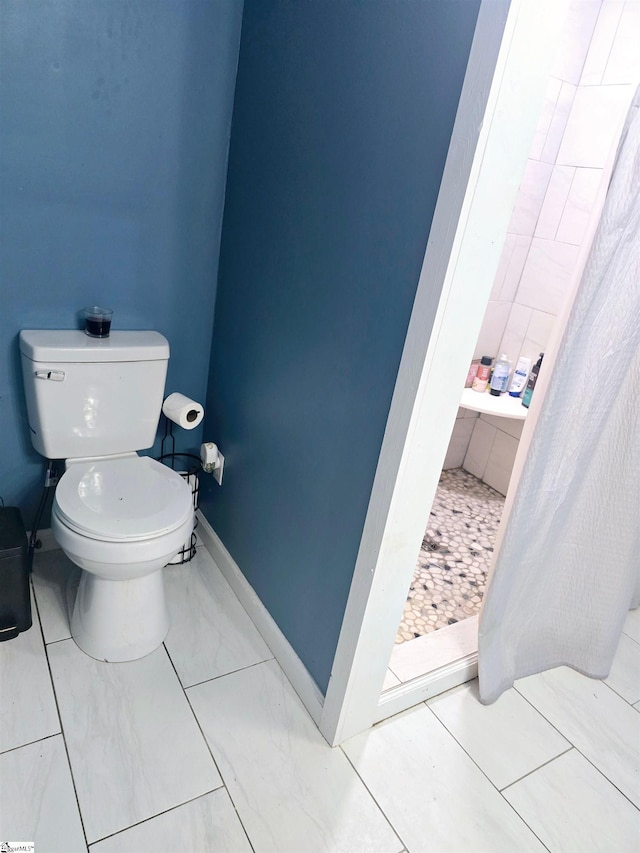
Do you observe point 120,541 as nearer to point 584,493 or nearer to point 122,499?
point 122,499

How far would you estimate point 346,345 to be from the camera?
1.23m

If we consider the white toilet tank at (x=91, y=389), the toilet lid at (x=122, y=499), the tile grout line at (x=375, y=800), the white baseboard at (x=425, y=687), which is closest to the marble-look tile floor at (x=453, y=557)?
the white baseboard at (x=425, y=687)

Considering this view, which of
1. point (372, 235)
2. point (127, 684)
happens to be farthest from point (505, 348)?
point (127, 684)

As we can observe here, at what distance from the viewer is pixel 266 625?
165 centimetres

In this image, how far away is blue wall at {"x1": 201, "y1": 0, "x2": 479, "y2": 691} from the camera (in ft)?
3.33

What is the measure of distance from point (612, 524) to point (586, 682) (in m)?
0.58

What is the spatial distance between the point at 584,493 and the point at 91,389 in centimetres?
142

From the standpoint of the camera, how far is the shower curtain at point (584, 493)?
1.20m

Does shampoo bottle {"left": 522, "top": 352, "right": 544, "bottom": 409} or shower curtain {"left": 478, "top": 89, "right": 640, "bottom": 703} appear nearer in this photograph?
shower curtain {"left": 478, "top": 89, "right": 640, "bottom": 703}

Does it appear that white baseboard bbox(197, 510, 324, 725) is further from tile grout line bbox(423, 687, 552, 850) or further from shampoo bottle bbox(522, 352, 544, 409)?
shampoo bottle bbox(522, 352, 544, 409)

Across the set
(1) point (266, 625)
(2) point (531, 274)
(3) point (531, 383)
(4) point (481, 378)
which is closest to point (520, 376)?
(3) point (531, 383)

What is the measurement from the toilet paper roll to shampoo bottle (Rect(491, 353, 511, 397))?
1.37m

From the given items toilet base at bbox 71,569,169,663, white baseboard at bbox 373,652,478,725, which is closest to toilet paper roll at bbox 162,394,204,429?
toilet base at bbox 71,569,169,663

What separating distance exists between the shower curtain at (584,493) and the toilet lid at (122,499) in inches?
35.8
